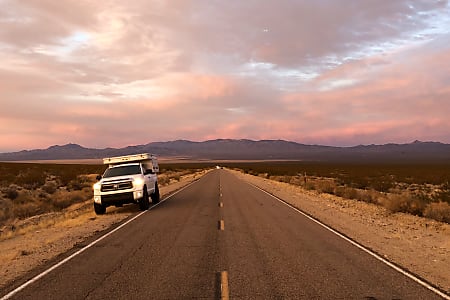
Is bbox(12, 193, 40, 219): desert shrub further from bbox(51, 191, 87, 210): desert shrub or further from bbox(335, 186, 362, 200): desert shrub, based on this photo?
bbox(335, 186, 362, 200): desert shrub

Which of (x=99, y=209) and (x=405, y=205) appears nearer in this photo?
(x=99, y=209)

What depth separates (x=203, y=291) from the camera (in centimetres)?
709

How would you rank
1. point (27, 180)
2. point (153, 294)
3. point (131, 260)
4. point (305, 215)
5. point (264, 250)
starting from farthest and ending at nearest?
point (27, 180) → point (305, 215) → point (264, 250) → point (131, 260) → point (153, 294)

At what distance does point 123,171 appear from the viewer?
2180 centimetres

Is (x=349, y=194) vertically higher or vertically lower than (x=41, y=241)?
lower

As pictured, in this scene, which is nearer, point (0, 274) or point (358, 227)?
point (0, 274)

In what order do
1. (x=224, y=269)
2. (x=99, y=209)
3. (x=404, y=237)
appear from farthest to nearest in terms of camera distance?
(x=99, y=209)
(x=404, y=237)
(x=224, y=269)

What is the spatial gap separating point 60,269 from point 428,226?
1342cm

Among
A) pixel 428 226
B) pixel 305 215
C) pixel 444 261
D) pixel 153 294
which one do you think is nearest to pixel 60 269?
pixel 153 294

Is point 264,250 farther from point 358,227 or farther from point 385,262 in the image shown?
point 358,227

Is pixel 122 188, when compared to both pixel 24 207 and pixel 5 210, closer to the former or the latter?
pixel 5 210

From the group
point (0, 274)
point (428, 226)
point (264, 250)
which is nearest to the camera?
point (0, 274)

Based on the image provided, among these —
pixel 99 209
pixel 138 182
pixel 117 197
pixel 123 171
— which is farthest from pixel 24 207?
pixel 138 182

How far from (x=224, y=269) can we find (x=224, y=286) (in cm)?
124
